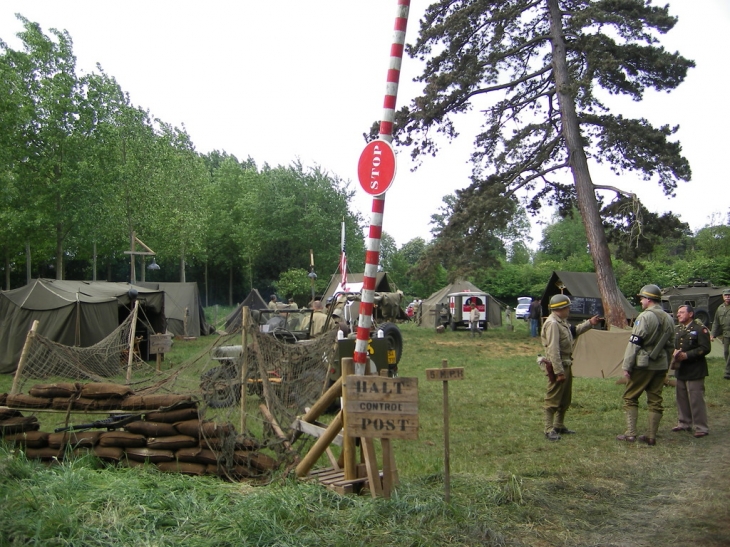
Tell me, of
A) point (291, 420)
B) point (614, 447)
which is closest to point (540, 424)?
point (614, 447)

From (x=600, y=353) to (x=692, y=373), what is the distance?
6.10 m

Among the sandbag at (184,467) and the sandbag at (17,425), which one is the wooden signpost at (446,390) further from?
the sandbag at (17,425)

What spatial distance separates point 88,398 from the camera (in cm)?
658

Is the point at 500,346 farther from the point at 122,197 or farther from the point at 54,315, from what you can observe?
the point at 122,197

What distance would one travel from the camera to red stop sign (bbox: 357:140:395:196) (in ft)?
17.2

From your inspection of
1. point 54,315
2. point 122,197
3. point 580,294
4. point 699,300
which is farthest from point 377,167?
point 122,197

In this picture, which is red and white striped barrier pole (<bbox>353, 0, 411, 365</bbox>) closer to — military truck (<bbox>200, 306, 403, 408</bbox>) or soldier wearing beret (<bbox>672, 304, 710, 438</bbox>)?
military truck (<bbox>200, 306, 403, 408</bbox>)

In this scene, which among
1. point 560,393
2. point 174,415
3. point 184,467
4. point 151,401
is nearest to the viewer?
point 184,467

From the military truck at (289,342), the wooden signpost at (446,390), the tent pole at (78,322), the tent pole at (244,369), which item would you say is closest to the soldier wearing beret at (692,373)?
the military truck at (289,342)

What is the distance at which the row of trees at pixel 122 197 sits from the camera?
22984 millimetres

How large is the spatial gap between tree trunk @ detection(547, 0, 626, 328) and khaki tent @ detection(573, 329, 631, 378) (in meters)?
5.49

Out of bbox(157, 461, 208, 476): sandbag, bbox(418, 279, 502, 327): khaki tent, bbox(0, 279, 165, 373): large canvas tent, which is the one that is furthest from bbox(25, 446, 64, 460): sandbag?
bbox(418, 279, 502, 327): khaki tent

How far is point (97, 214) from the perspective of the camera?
2462cm

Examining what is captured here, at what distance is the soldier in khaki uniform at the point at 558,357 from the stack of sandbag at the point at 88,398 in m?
4.18
